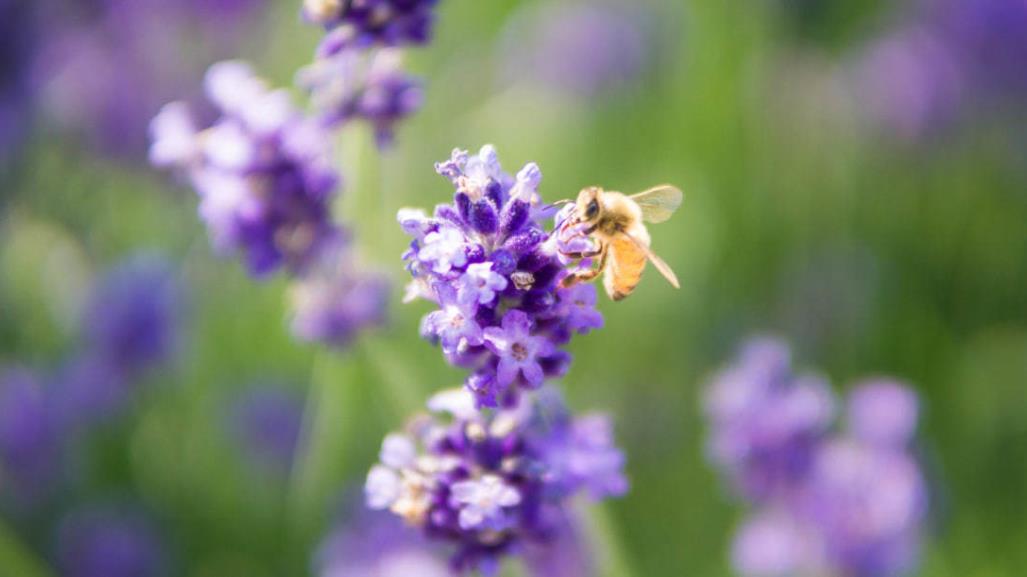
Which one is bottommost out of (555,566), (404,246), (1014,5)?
(555,566)

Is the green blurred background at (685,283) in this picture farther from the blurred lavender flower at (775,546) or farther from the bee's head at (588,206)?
the bee's head at (588,206)

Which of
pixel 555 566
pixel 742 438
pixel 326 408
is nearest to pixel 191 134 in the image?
pixel 326 408

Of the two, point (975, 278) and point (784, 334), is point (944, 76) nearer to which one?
point (975, 278)

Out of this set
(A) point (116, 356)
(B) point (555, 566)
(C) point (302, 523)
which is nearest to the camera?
(B) point (555, 566)

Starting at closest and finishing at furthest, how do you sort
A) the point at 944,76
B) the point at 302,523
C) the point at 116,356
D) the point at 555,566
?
1. the point at 555,566
2. the point at 302,523
3. the point at 116,356
4. the point at 944,76

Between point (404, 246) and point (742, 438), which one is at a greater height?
point (404, 246)

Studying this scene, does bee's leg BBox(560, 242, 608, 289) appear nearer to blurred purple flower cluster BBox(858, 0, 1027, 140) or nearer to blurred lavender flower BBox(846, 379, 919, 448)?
blurred lavender flower BBox(846, 379, 919, 448)
